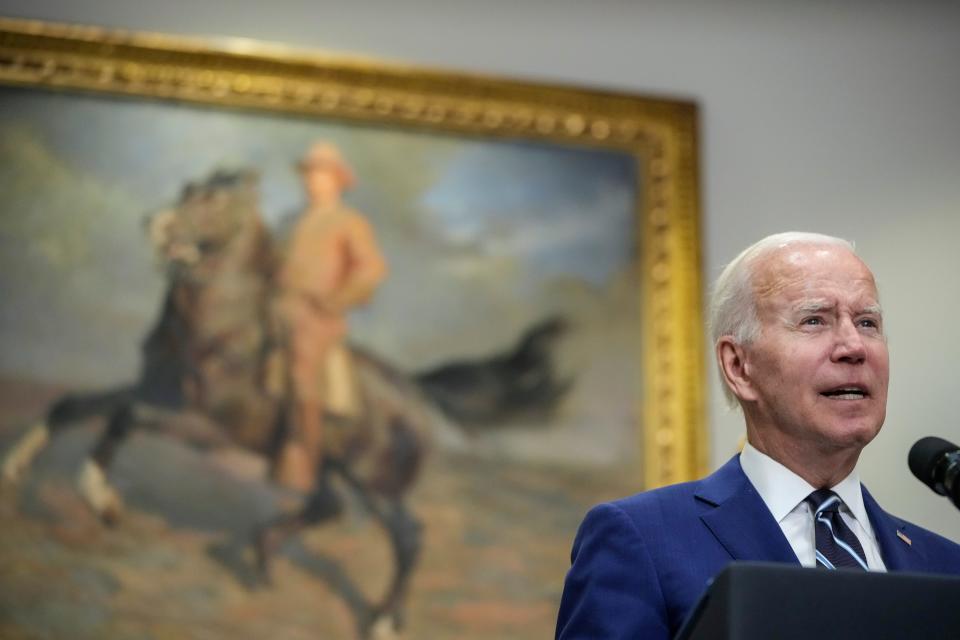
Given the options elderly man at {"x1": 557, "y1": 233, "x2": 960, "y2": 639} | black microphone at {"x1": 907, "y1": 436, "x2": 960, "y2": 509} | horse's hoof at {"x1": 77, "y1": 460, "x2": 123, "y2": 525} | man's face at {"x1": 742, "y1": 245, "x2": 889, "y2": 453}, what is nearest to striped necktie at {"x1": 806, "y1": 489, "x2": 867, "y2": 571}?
elderly man at {"x1": 557, "y1": 233, "x2": 960, "y2": 639}

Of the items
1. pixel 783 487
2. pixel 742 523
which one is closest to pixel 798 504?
pixel 783 487

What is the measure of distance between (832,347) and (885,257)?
3.19 meters

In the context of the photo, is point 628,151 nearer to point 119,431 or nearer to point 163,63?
point 163,63

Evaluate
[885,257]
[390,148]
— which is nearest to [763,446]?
[390,148]

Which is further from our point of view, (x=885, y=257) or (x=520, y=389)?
(x=885, y=257)

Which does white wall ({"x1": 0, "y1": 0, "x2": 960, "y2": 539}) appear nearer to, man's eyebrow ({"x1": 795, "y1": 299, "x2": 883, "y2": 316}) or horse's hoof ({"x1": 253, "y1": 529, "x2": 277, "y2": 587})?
horse's hoof ({"x1": 253, "y1": 529, "x2": 277, "y2": 587})

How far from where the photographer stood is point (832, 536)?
254 centimetres

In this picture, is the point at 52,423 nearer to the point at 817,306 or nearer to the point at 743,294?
the point at 743,294

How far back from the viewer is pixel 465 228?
17.1 ft

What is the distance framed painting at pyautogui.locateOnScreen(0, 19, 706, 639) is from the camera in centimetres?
461

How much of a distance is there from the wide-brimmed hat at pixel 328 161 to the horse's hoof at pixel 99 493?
142 centimetres

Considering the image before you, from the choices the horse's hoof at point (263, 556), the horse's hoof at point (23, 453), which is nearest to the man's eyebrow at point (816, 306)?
the horse's hoof at point (263, 556)

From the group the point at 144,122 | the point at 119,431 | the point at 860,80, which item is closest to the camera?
the point at 119,431

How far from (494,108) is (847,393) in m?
2.97
